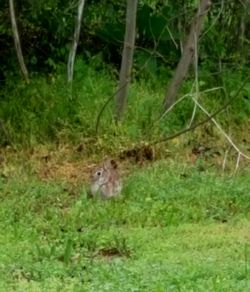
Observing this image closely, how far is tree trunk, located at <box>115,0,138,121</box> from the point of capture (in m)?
10.6

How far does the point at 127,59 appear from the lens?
1074 centimetres

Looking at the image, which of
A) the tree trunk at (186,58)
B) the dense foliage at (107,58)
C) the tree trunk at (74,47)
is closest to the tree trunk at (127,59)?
the dense foliage at (107,58)

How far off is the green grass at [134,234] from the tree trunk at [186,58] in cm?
120

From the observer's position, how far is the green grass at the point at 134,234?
6.43m

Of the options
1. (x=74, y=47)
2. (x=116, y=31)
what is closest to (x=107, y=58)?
(x=116, y=31)

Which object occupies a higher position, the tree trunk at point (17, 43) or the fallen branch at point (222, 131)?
the tree trunk at point (17, 43)

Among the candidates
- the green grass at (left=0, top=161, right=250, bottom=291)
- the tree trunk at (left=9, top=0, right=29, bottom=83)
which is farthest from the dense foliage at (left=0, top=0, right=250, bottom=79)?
the green grass at (left=0, top=161, right=250, bottom=291)

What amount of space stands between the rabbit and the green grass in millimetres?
105

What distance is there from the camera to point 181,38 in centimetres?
1162

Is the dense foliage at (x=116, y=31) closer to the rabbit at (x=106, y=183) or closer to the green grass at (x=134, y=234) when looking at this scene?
the green grass at (x=134, y=234)

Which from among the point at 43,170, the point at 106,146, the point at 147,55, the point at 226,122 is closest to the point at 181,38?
the point at 147,55

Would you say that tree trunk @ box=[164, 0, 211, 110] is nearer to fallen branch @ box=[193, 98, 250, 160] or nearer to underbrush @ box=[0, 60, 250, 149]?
underbrush @ box=[0, 60, 250, 149]

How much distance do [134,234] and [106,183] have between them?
1130 mm

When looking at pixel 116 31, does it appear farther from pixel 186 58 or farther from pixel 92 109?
pixel 92 109
